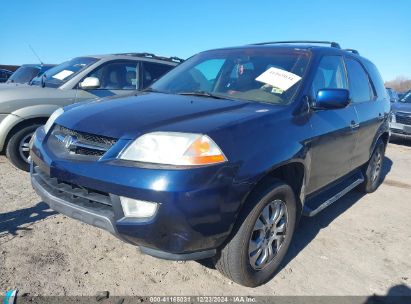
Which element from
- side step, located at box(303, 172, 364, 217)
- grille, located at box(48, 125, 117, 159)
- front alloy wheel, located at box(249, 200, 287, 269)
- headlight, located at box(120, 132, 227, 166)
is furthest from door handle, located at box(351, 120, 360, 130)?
grille, located at box(48, 125, 117, 159)

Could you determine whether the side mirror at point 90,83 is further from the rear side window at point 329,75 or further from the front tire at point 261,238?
the front tire at point 261,238

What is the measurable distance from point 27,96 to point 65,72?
80 cm

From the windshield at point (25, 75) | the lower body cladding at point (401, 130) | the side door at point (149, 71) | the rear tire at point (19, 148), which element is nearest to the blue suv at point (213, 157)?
the rear tire at point (19, 148)

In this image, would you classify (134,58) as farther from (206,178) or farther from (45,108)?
(206,178)

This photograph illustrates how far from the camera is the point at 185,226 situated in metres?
2.13

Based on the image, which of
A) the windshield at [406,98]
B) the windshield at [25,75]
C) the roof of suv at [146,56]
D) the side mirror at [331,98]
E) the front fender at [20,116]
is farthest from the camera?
the windshield at [406,98]

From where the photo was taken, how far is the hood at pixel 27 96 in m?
4.93

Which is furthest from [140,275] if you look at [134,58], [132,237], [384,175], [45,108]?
[384,175]

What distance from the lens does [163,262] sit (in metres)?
3.00

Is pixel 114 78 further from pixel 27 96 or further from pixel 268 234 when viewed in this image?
pixel 268 234

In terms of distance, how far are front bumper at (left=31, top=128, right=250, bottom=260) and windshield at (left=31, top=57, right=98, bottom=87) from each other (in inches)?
139

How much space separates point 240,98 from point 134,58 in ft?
11.3

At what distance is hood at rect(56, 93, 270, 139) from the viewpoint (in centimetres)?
235

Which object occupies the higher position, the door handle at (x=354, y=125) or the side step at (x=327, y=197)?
the door handle at (x=354, y=125)
